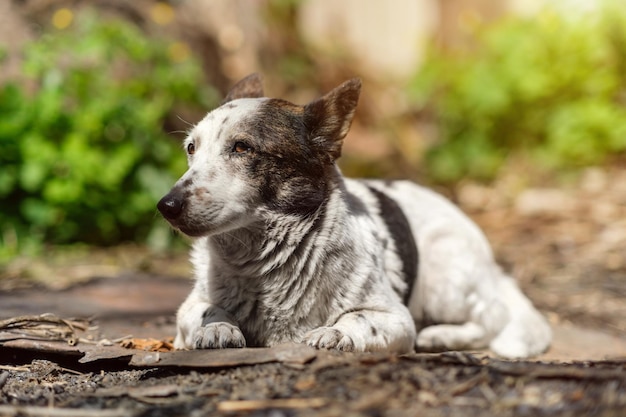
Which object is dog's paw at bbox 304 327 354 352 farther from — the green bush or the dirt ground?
the green bush

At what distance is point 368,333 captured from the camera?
3498 mm

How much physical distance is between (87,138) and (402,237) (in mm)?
3693

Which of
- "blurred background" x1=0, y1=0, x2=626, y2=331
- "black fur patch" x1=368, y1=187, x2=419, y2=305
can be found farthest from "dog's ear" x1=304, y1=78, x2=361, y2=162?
"blurred background" x1=0, y1=0, x2=626, y2=331

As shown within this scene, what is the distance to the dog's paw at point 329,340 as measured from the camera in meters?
3.29

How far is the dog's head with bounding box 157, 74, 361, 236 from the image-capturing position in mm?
3400

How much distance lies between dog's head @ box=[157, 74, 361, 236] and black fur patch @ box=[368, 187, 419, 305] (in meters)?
0.71

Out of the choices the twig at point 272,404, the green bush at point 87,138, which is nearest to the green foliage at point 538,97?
the green bush at point 87,138

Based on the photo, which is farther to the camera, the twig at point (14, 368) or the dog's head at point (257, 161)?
the twig at point (14, 368)

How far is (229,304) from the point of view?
3768 mm

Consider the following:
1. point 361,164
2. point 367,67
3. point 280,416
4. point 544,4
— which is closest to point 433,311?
point 280,416

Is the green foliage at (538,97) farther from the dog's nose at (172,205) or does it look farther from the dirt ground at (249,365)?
the dog's nose at (172,205)

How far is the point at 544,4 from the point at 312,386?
9143 mm

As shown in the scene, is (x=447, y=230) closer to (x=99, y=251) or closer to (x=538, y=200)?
(x=99, y=251)

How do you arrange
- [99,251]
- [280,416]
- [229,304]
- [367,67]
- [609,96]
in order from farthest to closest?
[367,67] < [609,96] < [99,251] < [229,304] < [280,416]
